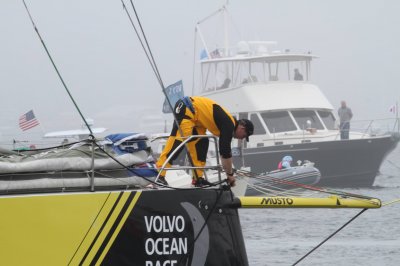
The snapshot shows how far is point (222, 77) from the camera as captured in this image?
31.5 metres

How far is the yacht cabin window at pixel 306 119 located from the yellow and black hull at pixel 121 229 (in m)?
22.0

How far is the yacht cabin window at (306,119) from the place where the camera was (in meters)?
28.9

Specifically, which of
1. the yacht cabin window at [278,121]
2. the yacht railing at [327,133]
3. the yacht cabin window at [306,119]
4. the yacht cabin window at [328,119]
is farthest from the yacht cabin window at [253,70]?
the yacht railing at [327,133]

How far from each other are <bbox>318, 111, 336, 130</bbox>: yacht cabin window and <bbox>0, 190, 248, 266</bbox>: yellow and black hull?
2309 cm

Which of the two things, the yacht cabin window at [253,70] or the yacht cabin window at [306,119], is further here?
the yacht cabin window at [253,70]

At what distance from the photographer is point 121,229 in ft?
21.3

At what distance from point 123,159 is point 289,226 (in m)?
10.1

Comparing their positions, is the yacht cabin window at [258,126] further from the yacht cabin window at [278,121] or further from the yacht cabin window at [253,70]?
the yacht cabin window at [253,70]

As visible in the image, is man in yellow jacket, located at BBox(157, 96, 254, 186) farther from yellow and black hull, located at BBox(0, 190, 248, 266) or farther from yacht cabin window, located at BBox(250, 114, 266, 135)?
yacht cabin window, located at BBox(250, 114, 266, 135)

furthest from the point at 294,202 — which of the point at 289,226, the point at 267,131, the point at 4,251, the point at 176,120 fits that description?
the point at 267,131

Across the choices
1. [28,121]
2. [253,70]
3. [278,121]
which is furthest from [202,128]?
[253,70]

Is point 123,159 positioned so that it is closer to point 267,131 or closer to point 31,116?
point 31,116

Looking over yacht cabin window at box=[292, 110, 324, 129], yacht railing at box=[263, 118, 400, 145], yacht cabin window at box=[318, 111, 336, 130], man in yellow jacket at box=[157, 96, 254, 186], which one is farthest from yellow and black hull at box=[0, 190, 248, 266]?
yacht cabin window at box=[318, 111, 336, 130]

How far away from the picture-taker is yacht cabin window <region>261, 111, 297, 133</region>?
1131 inches
